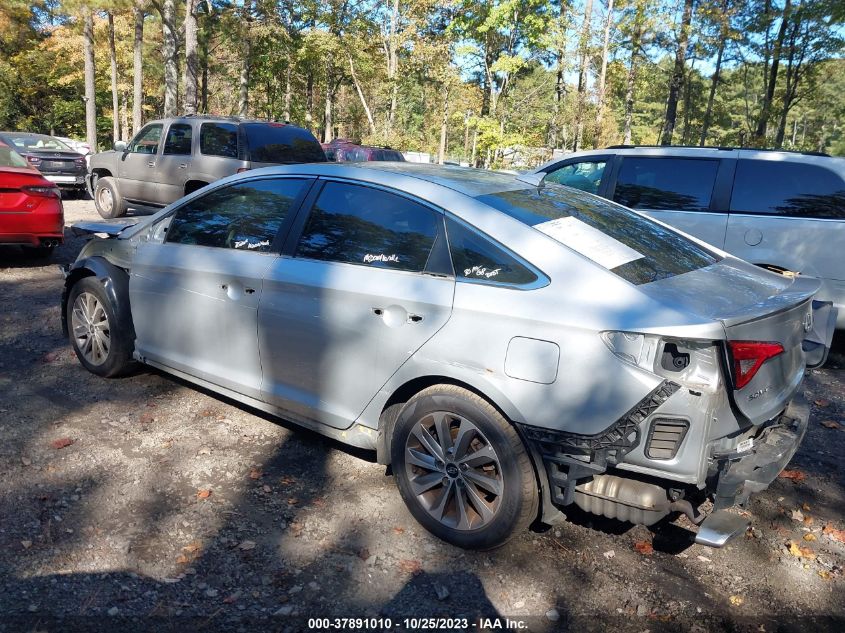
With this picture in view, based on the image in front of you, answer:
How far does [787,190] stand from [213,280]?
5.20 meters

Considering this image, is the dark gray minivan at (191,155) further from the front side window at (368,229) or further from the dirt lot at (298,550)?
the front side window at (368,229)

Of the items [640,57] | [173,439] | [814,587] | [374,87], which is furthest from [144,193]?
[374,87]

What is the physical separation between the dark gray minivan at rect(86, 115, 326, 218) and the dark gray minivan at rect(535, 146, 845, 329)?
5.60m

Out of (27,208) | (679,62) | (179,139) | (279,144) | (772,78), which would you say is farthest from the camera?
(772,78)

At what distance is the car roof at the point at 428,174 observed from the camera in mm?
3484

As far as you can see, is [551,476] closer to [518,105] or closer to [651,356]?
[651,356]

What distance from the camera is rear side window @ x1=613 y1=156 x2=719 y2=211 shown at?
6.50 meters

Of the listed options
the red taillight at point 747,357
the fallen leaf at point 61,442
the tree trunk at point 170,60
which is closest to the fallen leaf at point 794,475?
the red taillight at point 747,357

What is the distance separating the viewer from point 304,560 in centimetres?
304

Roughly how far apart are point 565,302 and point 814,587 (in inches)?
70.7

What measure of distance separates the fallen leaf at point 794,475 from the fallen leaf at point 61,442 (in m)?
Result: 4.35

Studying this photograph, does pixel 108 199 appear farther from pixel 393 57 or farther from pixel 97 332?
pixel 393 57

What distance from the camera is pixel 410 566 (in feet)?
9.95

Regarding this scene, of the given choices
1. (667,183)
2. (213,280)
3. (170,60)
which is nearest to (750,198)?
(667,183)
